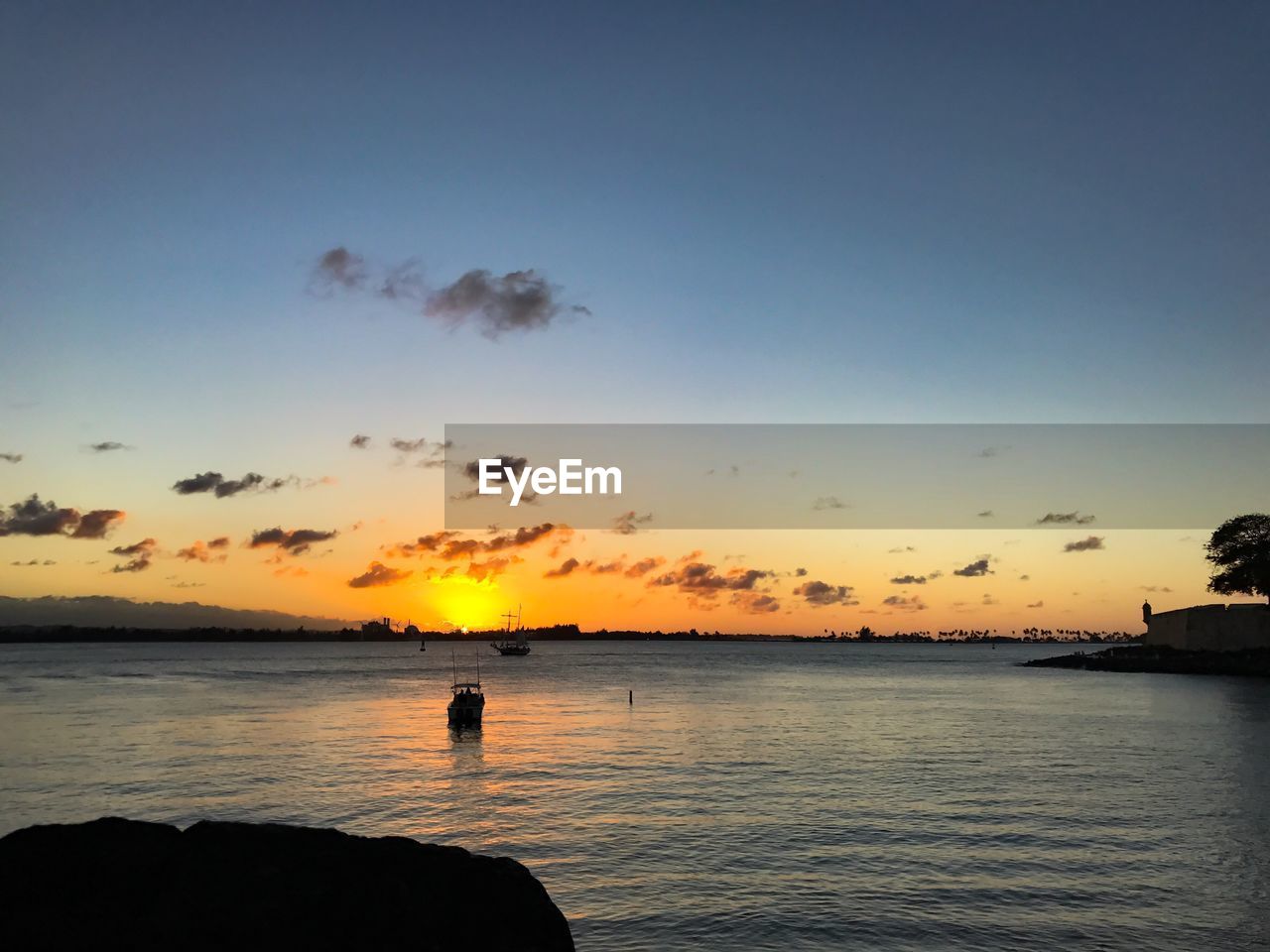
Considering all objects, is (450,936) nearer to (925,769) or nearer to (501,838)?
(501,838)

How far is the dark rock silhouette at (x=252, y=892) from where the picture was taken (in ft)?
33.8

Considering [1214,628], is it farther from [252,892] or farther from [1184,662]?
[252,892]

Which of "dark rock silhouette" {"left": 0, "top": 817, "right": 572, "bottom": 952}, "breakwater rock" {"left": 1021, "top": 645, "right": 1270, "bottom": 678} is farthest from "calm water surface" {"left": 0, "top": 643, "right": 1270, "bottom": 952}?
"breakwater rock" {"left": 1021, "top": 645, "right": 1270, "bottom": 678}

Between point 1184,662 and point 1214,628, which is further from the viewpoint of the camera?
point 1214,628

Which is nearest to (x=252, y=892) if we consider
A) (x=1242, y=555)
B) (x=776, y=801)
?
(x=776, y=801)

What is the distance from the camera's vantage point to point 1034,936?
22.2 m

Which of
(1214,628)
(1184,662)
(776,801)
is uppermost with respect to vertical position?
(1214,628)

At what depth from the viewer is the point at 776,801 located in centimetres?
4022

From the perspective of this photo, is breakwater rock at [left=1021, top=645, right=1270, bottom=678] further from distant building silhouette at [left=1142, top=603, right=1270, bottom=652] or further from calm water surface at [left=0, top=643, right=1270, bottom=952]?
calm water surface at [left=0, top=643, right=1270, bottom=952]

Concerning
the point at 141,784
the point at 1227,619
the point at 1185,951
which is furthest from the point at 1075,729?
the point at 1227,619

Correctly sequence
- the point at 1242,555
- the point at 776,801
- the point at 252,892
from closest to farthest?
the point at 252,892
the point at 776,801
the point at 1242,555

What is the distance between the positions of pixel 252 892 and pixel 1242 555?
527 feet

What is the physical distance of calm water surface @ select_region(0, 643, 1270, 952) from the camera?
2419 cm

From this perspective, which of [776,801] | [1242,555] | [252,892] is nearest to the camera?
[252,892]
